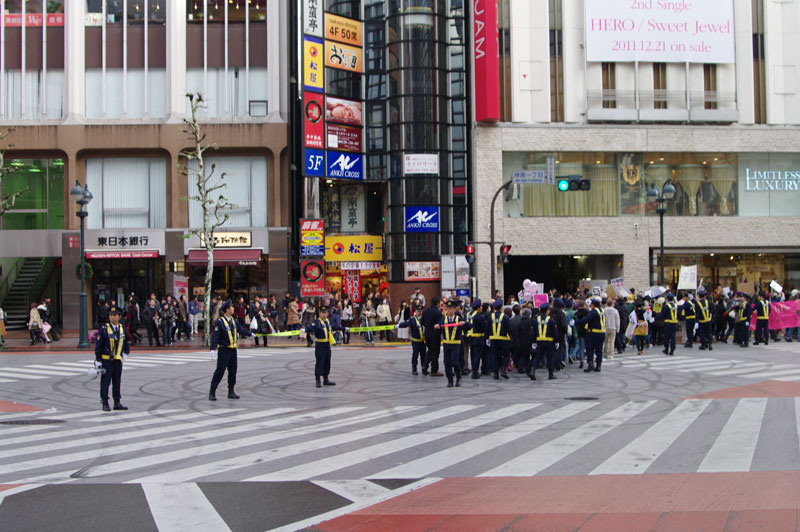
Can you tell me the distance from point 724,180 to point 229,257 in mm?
24900

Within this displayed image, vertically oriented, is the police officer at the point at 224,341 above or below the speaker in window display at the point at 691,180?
below

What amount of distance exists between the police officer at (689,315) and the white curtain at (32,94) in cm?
3050

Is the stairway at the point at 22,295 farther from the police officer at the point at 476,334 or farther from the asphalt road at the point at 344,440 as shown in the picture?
the police officer at the point at 476,334

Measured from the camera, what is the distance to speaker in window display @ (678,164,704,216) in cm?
3816

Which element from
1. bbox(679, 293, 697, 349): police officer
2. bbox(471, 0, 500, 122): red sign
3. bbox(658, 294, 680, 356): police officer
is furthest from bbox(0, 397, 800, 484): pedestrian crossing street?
bbox(471, 0, 500, 122): red sign

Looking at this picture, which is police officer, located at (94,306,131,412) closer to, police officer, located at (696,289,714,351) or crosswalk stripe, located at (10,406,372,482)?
crosswalk stripe, located at (10,406,372,482)

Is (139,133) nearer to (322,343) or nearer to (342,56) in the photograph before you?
(342,56)

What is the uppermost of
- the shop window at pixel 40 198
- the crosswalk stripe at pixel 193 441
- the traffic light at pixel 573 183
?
the shop window at pixel 40 198

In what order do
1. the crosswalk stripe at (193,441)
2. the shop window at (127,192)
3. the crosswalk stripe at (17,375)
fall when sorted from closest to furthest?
the crosswalk stripe at (193,441) < the crosswalk stripe at (17,375) < the shop window at (127,192)

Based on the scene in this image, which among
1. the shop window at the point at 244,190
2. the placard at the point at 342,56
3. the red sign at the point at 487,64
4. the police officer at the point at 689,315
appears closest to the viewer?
the police officer at the point at 689,315

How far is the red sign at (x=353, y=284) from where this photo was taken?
39.5 meters

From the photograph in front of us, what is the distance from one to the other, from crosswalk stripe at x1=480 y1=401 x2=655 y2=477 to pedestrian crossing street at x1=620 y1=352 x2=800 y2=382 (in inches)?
225

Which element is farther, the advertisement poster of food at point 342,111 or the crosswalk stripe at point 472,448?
the advertisement poster of food at point 342,111

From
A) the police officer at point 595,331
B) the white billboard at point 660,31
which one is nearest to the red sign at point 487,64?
the white billboard at point 660,31
